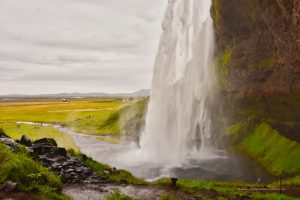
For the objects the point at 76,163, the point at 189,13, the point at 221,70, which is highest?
the point at 189,13

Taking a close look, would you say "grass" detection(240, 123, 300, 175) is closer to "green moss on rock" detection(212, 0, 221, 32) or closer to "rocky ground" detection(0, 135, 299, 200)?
"rocky ground" detection(0, 135, 299, 200)

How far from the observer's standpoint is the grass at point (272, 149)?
156ft

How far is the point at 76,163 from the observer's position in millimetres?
33438

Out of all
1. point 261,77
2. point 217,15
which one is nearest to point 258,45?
point 261,77

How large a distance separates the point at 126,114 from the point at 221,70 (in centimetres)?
3975

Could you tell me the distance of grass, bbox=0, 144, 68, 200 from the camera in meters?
22.0

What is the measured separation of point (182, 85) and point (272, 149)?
28.8m

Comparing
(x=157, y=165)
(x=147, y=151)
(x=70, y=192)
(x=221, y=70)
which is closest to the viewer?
(x=70, y=192)

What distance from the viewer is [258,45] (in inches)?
2662

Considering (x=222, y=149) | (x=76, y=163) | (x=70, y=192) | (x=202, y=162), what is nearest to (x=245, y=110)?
(x=222, y=149)

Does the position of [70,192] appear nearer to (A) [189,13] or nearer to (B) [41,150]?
(B) [41,150]

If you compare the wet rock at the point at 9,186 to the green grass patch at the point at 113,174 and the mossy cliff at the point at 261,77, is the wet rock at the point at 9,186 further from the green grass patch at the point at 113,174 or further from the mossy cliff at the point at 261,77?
the mossy cliff at the point at 261,77

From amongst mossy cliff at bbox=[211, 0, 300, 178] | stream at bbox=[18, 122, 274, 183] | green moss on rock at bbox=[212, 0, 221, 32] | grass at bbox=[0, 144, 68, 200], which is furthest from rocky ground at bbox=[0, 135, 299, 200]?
green moss on rock at bbox=[212, 0, 221, 32]

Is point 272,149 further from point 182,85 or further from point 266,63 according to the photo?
point 182,85
